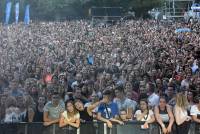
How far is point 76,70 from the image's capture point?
20844mm

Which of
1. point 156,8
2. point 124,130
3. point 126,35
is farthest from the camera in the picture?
point 156,8

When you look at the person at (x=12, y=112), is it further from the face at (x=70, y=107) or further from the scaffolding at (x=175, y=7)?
the scaffolding at (x=175, y=7)

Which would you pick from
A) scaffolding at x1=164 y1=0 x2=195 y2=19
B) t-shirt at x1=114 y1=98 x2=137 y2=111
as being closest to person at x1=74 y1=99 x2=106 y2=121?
t-shirt at x1=114 y1=98 x2=137 y2=111

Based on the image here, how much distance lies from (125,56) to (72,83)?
6062mm

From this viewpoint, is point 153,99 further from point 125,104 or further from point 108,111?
point 108,111

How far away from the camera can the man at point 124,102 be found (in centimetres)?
1343

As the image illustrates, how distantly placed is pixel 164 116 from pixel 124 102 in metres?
1.35

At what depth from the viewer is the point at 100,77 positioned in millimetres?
17953

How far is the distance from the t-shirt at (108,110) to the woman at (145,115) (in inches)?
17.0

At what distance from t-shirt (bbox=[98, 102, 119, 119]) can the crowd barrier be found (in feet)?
1.18

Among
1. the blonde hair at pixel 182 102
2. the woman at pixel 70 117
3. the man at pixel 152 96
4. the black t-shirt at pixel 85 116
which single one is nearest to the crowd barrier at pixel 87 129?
the woman at pixel 70 117

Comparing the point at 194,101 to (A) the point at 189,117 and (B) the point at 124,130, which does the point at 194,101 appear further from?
(B) the point at 124,130

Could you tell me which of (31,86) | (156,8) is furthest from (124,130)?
(156,8)

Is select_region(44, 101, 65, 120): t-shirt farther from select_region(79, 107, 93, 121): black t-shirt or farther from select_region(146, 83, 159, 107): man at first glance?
select_region(146, 83, 159, 107): man
